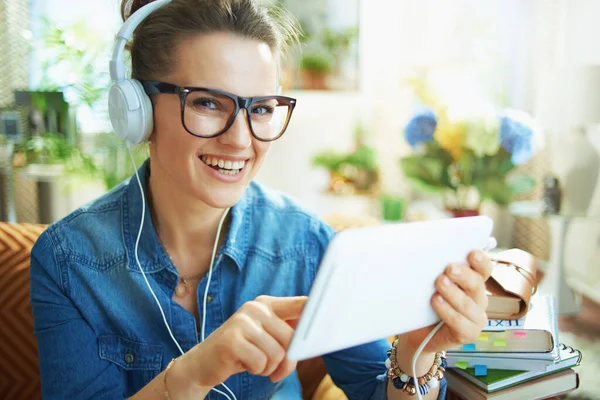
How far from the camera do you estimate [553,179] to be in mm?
2459

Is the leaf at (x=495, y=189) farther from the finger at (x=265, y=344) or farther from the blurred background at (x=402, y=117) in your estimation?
the finger at (x=265, y=344)

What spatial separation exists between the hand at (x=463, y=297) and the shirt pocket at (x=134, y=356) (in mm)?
505

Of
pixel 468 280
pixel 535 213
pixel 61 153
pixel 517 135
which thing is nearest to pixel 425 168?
pixel 517 135

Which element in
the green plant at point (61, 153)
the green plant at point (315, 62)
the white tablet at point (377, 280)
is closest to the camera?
the white tablet at point (377, 280)

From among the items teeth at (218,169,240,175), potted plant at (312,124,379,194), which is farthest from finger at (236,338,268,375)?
potted plant at (312,124,379,194)

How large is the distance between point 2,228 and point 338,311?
3.17 ft

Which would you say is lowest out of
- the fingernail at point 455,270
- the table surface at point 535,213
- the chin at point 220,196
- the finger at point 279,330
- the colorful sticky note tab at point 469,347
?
the table surface at point 535,213

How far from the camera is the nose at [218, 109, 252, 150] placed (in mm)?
826

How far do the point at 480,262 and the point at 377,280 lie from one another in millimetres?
163

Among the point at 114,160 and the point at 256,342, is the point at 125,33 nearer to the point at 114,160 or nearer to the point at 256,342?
the point at 256,342

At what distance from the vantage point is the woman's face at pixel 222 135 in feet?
2.69

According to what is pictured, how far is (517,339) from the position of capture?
82 cm

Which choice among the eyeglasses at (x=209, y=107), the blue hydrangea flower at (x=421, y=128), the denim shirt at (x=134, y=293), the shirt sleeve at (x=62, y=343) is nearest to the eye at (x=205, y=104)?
the eyeglasses at (x=209, y=107)

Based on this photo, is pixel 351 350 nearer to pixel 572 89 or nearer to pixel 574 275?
pixel 572 89
